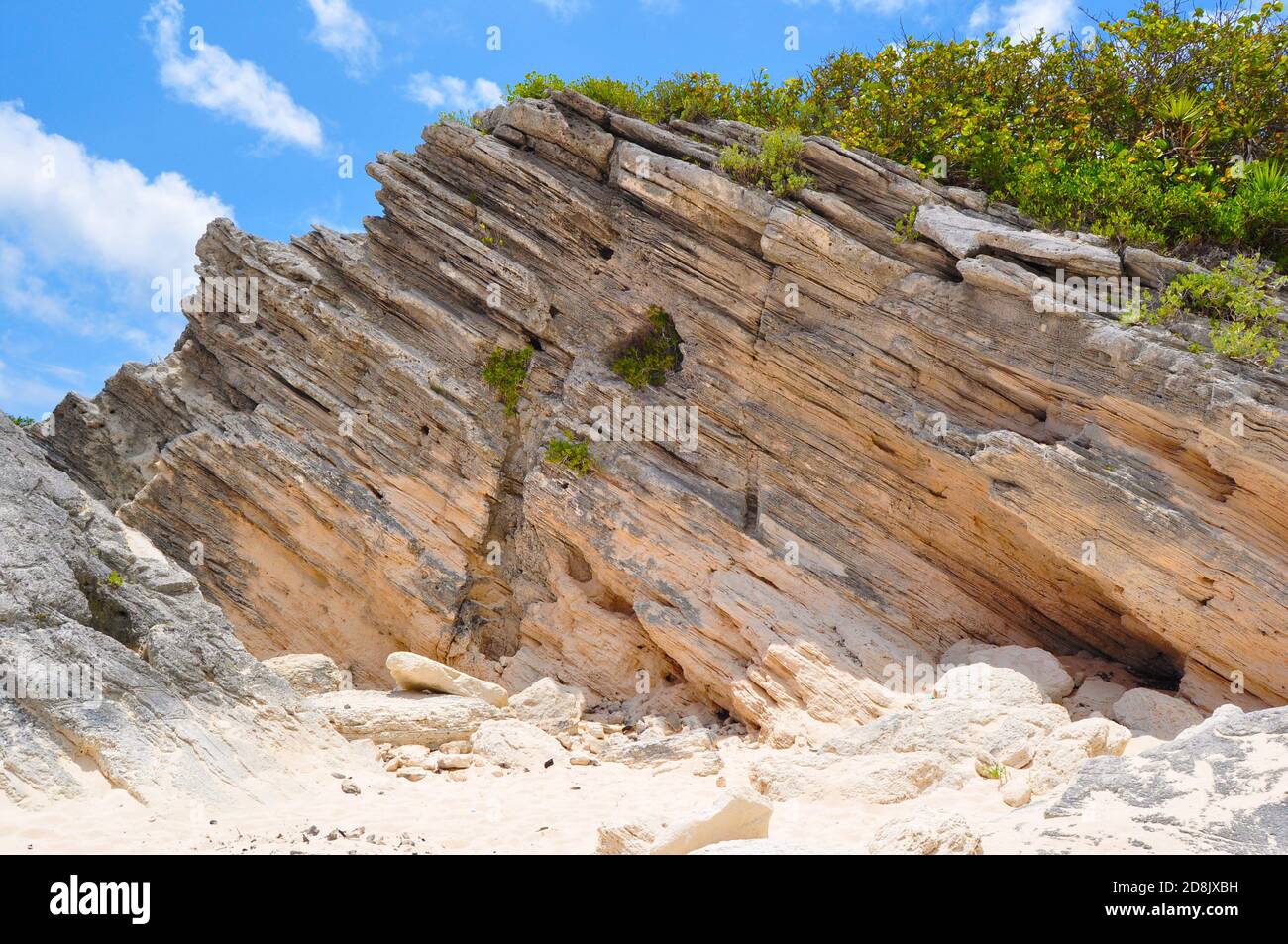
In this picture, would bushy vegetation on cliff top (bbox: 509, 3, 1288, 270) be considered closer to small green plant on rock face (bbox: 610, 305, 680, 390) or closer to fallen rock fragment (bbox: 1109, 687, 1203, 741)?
small green plant on rock face (bbox: 610, 305, 680, 390)

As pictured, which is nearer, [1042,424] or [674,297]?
[1042,424]

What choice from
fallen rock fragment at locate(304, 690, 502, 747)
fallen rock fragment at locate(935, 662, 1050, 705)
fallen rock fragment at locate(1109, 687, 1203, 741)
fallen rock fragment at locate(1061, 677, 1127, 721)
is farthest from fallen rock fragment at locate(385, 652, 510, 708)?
fallen rock fragment at locate(1109, 687, 1203, 741)

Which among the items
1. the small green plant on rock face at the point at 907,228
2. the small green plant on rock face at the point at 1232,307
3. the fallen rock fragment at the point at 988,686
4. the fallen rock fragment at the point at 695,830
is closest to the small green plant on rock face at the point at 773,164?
the small green plant on rock face at the point at 907,228

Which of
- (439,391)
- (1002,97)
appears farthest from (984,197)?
(439,391)

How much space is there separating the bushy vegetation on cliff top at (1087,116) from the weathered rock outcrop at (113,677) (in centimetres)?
1274

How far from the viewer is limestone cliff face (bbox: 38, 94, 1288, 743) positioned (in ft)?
48.5

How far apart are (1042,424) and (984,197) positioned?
5103 mm

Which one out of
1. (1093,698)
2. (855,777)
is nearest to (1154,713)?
(1093,698)

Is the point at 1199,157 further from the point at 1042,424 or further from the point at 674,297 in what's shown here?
the point at 674,297

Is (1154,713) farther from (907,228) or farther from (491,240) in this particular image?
(491,240)

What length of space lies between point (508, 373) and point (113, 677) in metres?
9.26

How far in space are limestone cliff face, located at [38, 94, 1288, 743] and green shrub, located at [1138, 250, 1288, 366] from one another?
16.6 inches

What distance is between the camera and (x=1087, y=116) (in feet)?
64.2

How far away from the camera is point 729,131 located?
777 inches
